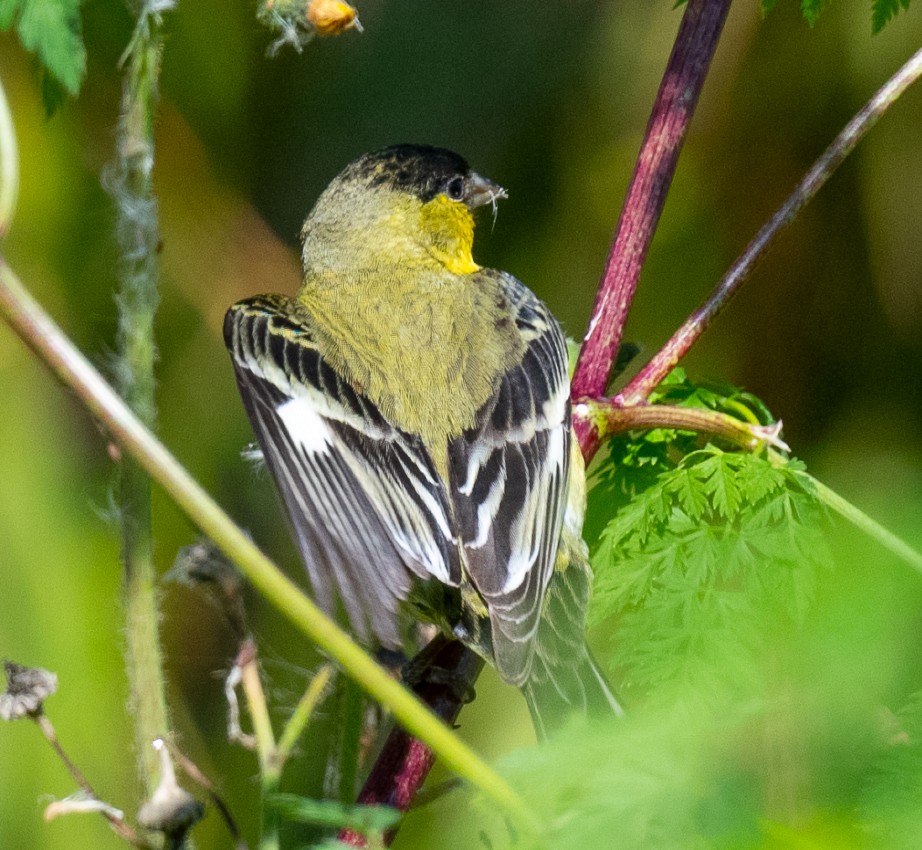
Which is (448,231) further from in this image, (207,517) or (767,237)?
(207,517)

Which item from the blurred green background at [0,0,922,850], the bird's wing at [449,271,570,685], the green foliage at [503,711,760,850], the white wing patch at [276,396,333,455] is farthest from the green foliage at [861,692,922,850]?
the blurred green background at [0,0,922,850]

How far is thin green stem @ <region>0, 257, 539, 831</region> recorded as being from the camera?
4.25 feet

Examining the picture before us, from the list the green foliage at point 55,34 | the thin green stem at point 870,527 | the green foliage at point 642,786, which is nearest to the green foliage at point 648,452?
the thin green stem at point 870,527

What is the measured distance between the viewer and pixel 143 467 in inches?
52.9

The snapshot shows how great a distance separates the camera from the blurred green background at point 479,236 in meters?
3.21

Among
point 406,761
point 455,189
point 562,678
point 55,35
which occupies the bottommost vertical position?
point 562,678

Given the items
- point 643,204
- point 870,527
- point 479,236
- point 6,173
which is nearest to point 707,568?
point 870,527

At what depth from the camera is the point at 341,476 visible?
218 cm

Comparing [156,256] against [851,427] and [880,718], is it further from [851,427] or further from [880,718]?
[851,427]

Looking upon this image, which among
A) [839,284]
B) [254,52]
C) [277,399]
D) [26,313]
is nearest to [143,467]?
[26,313]

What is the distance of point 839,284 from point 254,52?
1921mm

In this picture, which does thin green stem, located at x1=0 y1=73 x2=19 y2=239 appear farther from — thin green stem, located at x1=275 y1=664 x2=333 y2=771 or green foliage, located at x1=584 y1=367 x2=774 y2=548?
green foliage, located at x1=584 y1=367 x2=774 y2=548

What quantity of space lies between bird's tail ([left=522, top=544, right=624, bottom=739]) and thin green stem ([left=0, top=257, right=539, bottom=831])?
78cm

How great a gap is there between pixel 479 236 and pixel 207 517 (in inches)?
100
